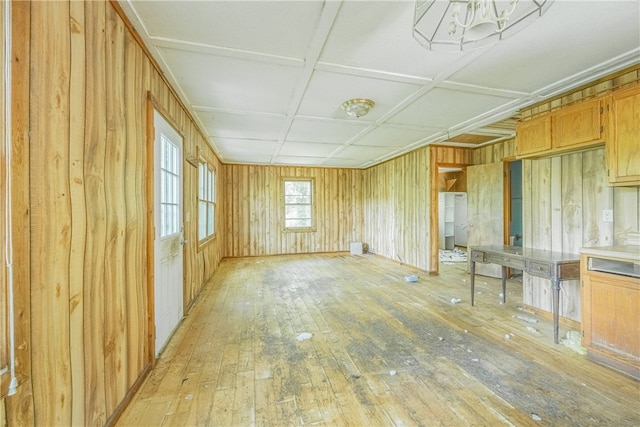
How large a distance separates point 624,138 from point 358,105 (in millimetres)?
2280

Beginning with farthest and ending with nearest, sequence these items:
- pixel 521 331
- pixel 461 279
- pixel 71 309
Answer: pixel 461 279 < pixel 521 331 < pixel 71 309

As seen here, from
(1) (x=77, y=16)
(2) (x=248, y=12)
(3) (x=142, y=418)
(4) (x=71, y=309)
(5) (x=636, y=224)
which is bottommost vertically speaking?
(3) (x=142, y=418)

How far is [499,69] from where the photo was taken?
91.4 inches

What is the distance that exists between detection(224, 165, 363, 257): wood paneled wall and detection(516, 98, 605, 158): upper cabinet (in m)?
5.10

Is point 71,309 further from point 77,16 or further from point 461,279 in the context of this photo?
point 461,279

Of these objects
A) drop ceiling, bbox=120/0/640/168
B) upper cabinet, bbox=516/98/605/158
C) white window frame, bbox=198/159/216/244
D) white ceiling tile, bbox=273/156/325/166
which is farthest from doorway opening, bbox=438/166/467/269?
white window frame, bbox=198/159/216/244

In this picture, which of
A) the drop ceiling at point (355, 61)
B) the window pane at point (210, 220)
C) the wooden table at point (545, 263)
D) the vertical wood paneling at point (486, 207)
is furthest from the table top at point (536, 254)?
the window pane at point (210, 220)

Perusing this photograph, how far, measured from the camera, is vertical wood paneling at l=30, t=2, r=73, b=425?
3.42 feet

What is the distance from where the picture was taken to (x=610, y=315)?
2115mm

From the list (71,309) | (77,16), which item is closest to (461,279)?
(71,309)

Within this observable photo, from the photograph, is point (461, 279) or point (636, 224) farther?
point (461, 279)

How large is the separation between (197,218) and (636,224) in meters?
4.84

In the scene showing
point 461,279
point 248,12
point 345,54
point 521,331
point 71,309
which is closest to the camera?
point 71,309

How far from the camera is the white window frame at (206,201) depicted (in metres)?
4.31
